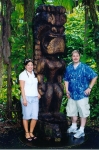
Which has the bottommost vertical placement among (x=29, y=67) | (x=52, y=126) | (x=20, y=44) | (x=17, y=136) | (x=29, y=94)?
(x=17, y=136)

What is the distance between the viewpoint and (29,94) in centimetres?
502

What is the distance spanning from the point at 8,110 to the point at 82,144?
2.09m

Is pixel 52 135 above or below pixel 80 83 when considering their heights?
below

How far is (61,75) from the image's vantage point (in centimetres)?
554

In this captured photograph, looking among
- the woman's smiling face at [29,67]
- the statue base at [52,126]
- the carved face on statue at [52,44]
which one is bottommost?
the statue base at [52,126]

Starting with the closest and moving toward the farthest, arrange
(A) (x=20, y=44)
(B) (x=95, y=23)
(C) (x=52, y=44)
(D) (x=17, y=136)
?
(C) (x=52, y=44) → (D) (x=17, y=136) → (A) (x=20, y=44) → (B) (x=95, y=23)

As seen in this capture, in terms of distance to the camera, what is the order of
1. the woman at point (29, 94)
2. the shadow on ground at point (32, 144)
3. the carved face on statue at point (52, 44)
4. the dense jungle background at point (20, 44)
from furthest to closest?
the dense jungle background at point (20, 44) → the carved face on statue at point (52, 44) → the woman at point (29, 94) → the shadow on ground at point (32, 144)

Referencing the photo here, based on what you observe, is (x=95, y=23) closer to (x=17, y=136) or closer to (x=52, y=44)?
(x=52, y=44)

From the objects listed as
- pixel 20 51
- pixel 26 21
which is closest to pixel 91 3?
pixel 26 21

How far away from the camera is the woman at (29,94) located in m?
4.98

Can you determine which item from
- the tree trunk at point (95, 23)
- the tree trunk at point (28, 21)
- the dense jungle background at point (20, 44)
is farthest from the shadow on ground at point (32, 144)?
the tree trunk at point (95, 23)

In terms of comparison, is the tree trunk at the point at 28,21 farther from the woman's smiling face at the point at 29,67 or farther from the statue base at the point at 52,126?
the statue base at the point at 52,126

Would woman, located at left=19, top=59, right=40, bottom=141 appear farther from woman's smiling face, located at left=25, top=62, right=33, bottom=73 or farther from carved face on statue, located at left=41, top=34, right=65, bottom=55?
carved face on statue, located at left=41, top=34, right=65, bottom=55

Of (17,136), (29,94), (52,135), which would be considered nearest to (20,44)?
(29,94)
